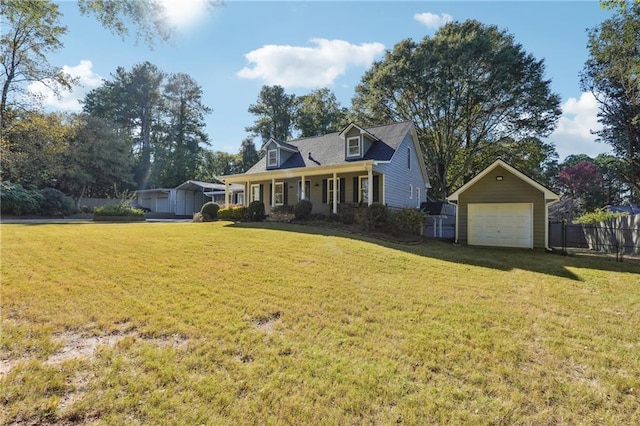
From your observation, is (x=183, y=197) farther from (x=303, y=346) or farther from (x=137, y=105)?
(x=303, y=346)

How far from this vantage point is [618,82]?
19.2 meters

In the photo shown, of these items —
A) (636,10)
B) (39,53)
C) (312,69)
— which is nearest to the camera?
(636,10)

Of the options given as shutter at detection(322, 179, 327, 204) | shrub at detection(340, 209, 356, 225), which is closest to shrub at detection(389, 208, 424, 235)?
shrub at detection(340, 209, 356, 225)

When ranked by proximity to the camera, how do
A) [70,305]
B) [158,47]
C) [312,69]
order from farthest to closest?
[312,69] < [158,47] < [70,305]

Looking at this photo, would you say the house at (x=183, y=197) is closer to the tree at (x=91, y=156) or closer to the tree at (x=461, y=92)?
the tree at (x=91, y=156)

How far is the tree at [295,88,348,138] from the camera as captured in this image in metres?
38.5

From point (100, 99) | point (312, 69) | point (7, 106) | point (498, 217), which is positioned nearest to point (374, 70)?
point (312, 69)

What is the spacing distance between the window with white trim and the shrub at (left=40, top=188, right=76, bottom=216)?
2306cm

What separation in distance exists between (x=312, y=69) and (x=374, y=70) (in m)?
10.4

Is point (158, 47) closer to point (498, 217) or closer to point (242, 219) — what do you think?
point (242, 219)

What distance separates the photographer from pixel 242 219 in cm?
1988

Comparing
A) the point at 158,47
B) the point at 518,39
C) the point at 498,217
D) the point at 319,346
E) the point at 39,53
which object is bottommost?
the point at 319,346

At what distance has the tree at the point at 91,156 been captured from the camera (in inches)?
1203

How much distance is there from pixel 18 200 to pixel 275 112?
90.2ft
